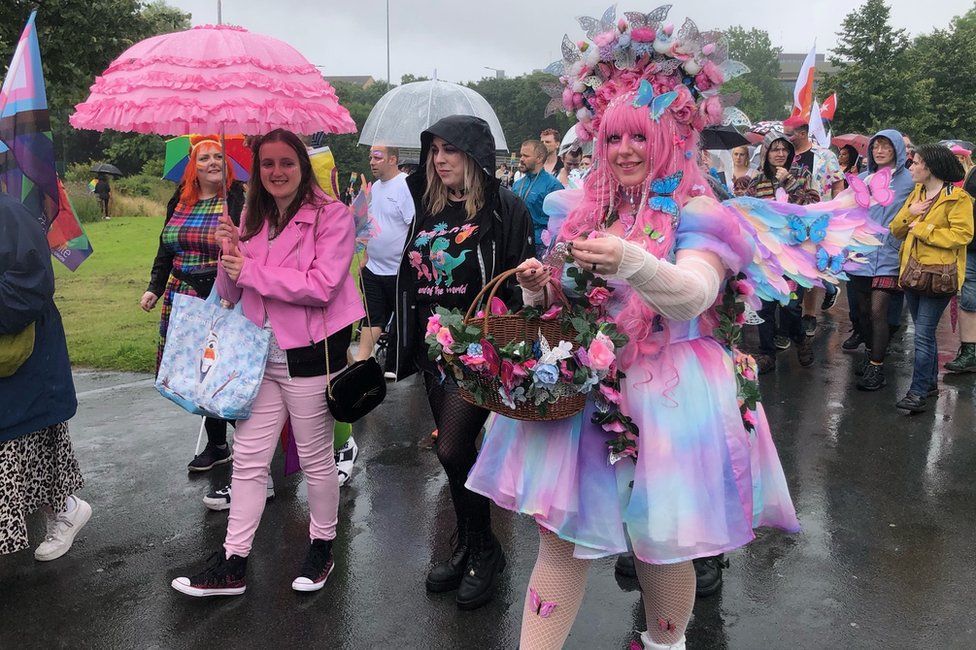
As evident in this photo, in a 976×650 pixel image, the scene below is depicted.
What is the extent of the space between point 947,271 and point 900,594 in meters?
3.40

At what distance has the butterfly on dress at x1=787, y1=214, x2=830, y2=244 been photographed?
8.89 feet

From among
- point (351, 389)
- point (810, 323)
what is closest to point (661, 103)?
point (351, 389)

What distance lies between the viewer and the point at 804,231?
2.71 meters

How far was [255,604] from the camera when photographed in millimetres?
3371

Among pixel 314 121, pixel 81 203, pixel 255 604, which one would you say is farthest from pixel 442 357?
pixel 81 203

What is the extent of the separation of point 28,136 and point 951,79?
118 feet

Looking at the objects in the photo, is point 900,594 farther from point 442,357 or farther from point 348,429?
point 348,429

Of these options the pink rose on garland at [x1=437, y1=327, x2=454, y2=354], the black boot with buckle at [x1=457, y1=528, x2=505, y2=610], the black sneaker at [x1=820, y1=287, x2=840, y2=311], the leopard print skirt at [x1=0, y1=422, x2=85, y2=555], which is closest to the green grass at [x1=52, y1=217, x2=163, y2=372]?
the leopard print skirt at [x1=0, y1=422, x2=85, y2=555]

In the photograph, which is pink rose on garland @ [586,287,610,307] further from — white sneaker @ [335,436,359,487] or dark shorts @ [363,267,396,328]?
white sneaker @ [335,436,359,487]

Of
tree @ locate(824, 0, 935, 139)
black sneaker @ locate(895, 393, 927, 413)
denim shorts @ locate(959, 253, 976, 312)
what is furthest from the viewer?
tree @ locate(824, 0, 935, 139)

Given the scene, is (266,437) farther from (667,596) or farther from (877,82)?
(877,82)

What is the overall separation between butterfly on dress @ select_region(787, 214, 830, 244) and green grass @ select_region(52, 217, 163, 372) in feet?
20.9

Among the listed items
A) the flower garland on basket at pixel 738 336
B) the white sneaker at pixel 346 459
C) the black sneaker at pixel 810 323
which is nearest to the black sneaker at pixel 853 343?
the black sneaker at pixel 810 323

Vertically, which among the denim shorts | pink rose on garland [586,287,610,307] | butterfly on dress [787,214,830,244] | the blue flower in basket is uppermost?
butterfly on dress [787,214,830,244]
